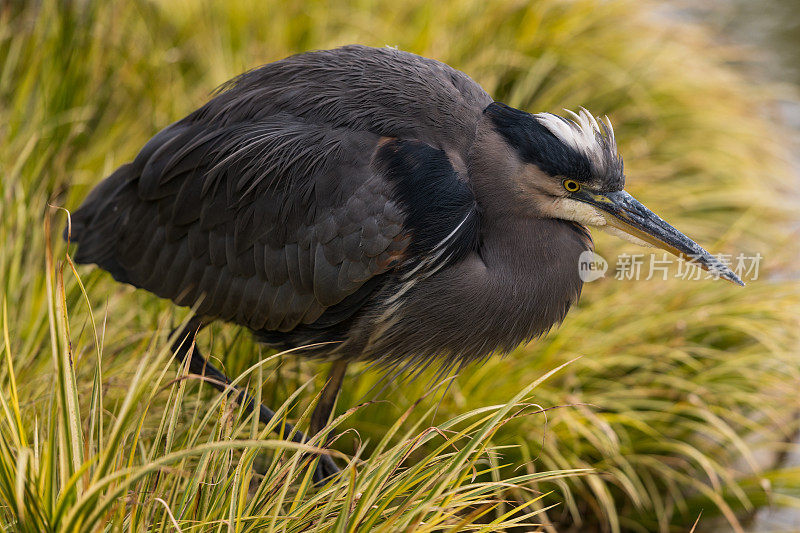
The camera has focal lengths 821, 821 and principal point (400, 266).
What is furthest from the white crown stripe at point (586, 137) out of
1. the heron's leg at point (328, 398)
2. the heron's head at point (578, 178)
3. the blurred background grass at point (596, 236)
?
the heron's leg at point (328, 398)

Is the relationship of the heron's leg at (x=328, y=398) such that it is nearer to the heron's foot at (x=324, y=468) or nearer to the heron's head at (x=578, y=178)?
the heron's foot at (x=324, y=468)

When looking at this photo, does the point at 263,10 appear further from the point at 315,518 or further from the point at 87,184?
the point at 315,518

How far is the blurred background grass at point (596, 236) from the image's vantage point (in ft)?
9.64

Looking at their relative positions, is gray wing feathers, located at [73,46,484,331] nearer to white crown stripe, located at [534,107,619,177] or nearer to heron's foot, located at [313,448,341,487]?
white crown stripe, located at [534,107,619,177]

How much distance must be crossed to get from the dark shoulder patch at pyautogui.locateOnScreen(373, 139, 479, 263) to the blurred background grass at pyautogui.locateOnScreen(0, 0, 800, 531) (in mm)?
476

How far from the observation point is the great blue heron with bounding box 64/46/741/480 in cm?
222

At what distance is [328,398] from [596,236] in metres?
1.92

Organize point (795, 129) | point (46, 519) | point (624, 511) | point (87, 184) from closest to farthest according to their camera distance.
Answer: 1. point (46, 519)
2. point (624, 511)
3. point (87, 184)
4. point (795, 129)

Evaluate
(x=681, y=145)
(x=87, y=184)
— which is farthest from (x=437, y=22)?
(x=87, y=184)

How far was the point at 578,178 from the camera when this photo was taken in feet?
7.24

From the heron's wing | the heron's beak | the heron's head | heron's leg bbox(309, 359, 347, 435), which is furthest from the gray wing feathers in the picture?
the heron's beak

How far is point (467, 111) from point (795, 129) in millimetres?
4990

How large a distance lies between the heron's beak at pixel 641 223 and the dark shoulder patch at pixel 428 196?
1.08 ft

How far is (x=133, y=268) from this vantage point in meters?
2.67
